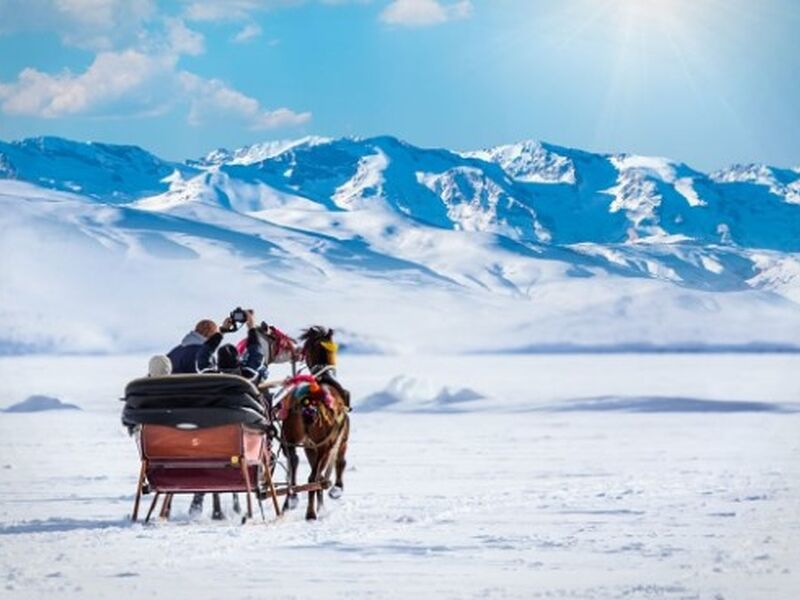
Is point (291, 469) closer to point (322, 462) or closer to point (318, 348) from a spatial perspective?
point (322, 462)

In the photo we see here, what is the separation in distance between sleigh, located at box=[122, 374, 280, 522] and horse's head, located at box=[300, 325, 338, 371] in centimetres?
75

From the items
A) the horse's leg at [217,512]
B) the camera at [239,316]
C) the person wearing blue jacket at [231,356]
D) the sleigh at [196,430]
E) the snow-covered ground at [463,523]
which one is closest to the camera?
the snow-covered ground at [463,523]

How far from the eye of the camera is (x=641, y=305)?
78312mm

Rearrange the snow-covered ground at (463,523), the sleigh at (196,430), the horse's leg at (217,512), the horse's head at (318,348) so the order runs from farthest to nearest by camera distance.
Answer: the horse's head at (318,348) → the horse's leg at (217,512) → the sleigh at (196,430) → the snow-covered ground at (463,523)

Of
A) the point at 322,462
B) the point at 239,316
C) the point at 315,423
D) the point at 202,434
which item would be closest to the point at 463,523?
the point at 322,462

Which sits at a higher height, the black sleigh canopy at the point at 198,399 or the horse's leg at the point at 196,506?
the black sleigh canopy at the point at 198,399

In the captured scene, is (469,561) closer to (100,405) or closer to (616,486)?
(616,486)

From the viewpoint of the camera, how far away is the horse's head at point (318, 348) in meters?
9.18

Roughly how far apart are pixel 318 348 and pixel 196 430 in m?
1.09

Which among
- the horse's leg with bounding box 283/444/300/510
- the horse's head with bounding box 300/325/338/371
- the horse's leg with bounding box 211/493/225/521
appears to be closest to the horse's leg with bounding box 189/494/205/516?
the horse's leg with bounding box 211/493/225/521

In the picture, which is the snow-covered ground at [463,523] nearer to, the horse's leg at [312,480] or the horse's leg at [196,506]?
the horse's leg at [312,480]

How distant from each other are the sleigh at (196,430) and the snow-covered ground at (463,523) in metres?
0.26

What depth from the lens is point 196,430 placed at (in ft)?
27.5

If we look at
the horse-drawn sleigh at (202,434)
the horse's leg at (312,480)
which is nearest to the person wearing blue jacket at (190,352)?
the horse-drawn sleigh at (202,434)
